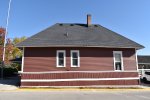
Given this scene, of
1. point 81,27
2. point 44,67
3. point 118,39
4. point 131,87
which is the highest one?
point 81,27

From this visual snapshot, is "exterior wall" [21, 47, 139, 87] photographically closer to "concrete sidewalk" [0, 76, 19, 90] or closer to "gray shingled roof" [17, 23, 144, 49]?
"gray shingled roof" [17, 23, 144, 49]

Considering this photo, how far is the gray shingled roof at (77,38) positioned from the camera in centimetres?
2306

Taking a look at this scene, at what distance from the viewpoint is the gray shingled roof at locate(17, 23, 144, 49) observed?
2306 centimetres

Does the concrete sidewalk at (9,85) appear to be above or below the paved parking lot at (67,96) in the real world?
above

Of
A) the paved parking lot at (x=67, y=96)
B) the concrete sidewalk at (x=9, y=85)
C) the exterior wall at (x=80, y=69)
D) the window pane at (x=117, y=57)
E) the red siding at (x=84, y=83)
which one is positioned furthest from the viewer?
the window pane at (x=117, y=57)

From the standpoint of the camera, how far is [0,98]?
554 inches

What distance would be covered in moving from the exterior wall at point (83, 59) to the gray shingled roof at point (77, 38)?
1.97 ft

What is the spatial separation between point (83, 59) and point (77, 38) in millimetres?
2742

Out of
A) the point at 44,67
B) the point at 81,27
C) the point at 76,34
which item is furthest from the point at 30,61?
the point at 81,27

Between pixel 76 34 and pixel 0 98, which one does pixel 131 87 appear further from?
pixel 0 98

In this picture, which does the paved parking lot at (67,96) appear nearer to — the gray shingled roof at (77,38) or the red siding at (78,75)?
the red siding at (78,75)

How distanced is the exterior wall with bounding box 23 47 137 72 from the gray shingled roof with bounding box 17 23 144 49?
0.60 meters

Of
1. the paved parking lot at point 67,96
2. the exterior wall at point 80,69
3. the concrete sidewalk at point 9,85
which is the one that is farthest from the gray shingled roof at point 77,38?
the paved parking lot at point 67,96

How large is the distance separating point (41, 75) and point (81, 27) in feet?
30.1
